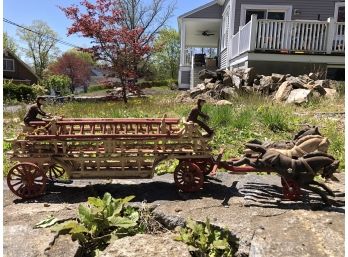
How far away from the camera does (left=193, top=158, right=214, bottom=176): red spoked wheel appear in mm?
4402

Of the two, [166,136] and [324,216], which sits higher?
[166,136]

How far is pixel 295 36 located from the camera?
14133 mm

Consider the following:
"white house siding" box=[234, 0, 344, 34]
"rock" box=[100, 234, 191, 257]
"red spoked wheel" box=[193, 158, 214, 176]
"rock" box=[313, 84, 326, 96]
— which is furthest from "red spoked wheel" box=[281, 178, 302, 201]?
"white house siding" box=[234, 0, 344, 34]

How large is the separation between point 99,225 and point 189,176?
1.28m

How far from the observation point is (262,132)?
24.2ft

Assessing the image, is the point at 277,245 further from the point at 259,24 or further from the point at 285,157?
the point at 259,24

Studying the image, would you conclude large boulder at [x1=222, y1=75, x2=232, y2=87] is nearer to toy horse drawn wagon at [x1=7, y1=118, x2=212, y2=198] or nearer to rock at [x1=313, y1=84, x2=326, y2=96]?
rock at [x1=313, y1=84, x2=326, y2=96]

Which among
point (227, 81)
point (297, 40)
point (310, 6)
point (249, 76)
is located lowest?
point (227, 81)

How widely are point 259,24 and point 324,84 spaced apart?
3.78 metres

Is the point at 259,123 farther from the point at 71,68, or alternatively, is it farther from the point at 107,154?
the point at 71,68

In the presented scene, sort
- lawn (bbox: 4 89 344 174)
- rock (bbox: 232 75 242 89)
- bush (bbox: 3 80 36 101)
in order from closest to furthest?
lawn (bbox: 4 89 344 174) → rock (bbox: 232 75 242 89) → bush (bbox: 3 80 36 101)

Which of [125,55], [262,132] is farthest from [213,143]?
[125,55]

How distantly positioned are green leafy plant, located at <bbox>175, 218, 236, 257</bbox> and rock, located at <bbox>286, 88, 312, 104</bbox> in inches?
291

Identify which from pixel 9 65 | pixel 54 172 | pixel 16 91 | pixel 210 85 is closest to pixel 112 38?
pixel 210 85
